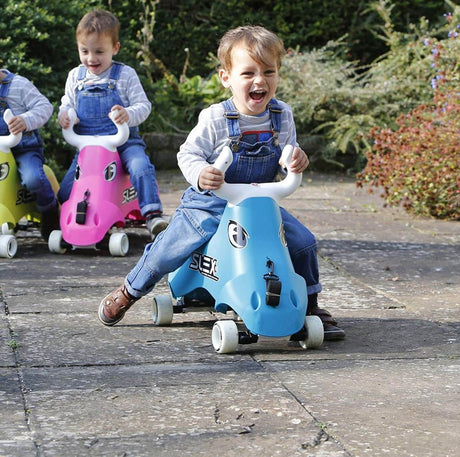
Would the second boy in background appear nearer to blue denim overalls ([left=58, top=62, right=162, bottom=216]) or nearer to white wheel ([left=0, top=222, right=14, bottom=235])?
blue denim overalls ([left=58, top=62, right=162, bottom=216])

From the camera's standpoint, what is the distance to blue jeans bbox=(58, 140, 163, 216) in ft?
17.9

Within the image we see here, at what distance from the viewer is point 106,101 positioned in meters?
5.54

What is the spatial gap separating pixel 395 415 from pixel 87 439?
891mm

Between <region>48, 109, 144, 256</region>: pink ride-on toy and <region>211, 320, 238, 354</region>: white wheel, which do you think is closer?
<region>211, 320, 238, 354</region>: white wheel

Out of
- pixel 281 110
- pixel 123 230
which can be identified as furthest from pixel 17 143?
pixel 281 110

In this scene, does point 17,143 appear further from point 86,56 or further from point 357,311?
point 357,311

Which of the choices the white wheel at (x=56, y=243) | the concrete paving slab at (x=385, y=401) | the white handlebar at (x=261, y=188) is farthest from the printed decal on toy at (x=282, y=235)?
the white wheel at (x=56, y=243)

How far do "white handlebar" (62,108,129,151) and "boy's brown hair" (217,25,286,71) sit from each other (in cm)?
167

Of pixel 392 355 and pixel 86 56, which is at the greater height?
pixel 86 56

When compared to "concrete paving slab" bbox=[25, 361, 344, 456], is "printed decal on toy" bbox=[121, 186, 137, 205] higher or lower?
higher

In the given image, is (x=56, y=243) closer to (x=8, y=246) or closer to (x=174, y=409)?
(x=8, y=246)

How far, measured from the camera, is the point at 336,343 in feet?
12.1

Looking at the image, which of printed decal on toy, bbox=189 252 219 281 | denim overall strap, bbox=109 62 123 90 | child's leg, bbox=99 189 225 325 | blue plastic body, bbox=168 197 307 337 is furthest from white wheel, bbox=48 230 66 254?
blue plastic body, bbox=168 197 307 337

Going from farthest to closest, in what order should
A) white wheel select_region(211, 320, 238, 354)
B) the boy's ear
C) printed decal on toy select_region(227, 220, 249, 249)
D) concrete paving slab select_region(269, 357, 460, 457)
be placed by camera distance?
the boy's ear
printed decal on toy select_region(227, 220, 249, 249)
white wheel select_region(211, 320, 238, 354)
concrete paving slab select_region(269, 357, 460, 457)
